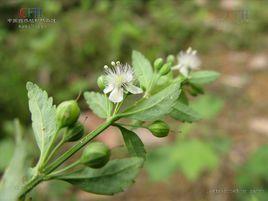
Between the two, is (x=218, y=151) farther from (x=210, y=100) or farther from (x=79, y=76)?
(x=79, y=76)

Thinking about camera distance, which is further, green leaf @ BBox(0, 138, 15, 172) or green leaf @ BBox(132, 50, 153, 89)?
green leaf @ BBox(0, 138, 15, 172)

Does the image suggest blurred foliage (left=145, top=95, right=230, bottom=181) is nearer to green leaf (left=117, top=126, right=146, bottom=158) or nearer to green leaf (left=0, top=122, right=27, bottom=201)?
green leaf (left=117, top=126, right=146, bottom=158)

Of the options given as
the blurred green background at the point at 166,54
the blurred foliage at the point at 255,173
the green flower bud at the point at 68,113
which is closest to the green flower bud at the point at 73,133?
the green flower bud at the point at 68,113

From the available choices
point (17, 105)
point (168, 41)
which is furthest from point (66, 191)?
point (168, 41)

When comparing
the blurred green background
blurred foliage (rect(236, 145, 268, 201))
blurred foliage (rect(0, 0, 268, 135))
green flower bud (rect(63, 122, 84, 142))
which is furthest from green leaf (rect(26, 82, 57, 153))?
blurred foliage (rect(0, 0, 268, 135))

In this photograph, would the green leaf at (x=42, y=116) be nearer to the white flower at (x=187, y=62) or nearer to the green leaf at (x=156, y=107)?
A: the green leaf at (x=156, y=107)

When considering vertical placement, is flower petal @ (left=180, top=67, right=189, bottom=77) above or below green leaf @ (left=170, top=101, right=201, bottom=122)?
above
